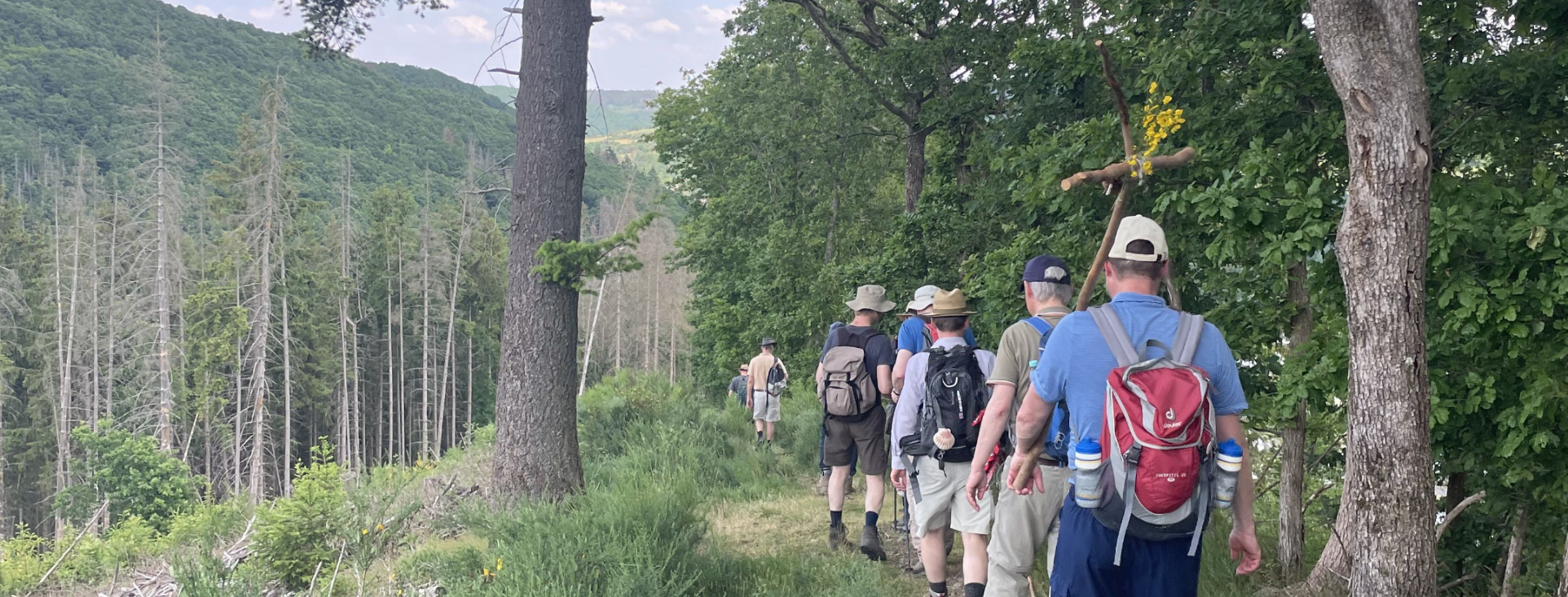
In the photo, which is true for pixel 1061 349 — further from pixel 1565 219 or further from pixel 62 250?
pixel 62 250

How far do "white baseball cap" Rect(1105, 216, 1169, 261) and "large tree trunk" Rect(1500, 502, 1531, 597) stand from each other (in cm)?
332

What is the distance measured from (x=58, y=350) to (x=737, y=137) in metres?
46.0

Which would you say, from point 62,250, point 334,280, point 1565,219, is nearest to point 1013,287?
point 1565,219

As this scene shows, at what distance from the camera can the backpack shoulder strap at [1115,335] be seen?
273 cm

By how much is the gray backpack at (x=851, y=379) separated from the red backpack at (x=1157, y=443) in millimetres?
3667

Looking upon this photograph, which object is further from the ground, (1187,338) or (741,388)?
(1187,338)

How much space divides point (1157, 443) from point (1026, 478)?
90 cm

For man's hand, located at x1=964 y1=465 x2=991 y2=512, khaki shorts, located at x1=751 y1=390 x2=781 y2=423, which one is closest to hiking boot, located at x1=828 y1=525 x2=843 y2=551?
man's hand, located at x1=964 y1=465 x2=991 y2=512

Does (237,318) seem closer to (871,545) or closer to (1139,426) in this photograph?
(871,545)

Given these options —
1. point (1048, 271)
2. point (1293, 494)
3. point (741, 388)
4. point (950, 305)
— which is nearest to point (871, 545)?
point (950, 305)

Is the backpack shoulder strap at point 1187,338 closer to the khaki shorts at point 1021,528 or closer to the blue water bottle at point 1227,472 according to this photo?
the blue water bottle at point 1227,472

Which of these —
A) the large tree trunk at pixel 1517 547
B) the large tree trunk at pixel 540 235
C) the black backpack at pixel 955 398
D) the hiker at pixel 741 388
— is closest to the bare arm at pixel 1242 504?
the black backpack at pixel 955 398

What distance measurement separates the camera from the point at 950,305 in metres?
4.89

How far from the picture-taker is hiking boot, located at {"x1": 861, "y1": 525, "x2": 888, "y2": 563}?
632cm
